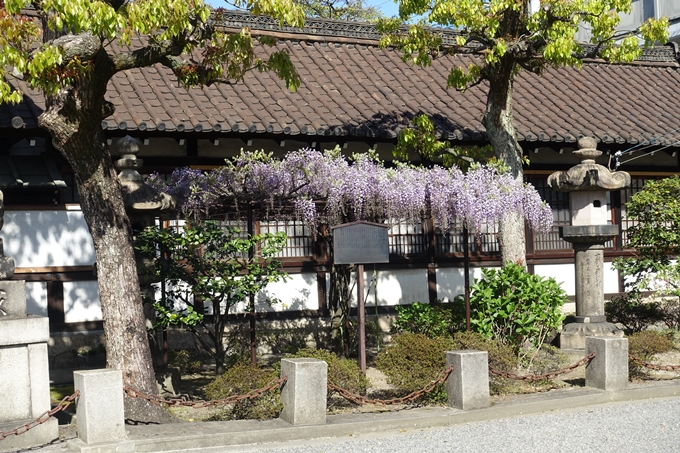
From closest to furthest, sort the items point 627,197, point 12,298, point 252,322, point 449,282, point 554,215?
1. point 12,298
2. point 252,322
3. point 449,282
4. point 554,215
5. point 627,197

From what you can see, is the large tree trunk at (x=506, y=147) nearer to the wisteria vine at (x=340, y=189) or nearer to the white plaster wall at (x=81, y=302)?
the wisteria vine at (x=340, y=189)

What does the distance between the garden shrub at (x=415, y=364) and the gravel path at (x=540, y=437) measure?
0.67 metres

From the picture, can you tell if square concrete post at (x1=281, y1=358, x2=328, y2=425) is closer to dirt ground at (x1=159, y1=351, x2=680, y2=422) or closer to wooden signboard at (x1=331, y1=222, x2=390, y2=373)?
dirt ground at (x1=159, y1=351, x2=680, y2=422)

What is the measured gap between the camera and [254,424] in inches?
309

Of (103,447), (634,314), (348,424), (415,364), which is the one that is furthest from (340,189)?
(634,314)

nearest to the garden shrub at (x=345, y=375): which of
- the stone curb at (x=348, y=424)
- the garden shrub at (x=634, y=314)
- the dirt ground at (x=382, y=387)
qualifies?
the dirt ground at (x=382, y=387)

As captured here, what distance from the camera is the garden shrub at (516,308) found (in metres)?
10.6

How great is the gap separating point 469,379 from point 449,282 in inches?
235

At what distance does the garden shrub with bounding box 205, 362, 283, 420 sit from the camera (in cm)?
812

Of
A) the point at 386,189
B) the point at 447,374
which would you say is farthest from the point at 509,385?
the point at 386,189

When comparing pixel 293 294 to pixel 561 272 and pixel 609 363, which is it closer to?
pixel 561 272

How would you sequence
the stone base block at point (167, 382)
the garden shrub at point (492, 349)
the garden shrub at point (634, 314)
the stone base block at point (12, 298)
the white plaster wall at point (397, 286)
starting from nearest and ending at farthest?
the stone base block at point (12, 298) → the garden shrub at point (492, 349) → the stone base block at point (167, 382) → the garden shrub at point (634, 314) → the white plaster wall at point (397, 286)

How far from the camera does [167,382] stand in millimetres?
9719

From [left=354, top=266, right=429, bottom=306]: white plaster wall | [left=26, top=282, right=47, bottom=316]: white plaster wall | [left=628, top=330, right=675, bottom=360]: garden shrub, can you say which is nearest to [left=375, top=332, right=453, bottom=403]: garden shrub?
[left=628, top=330, right=675, bottom=360]: garden shrub
